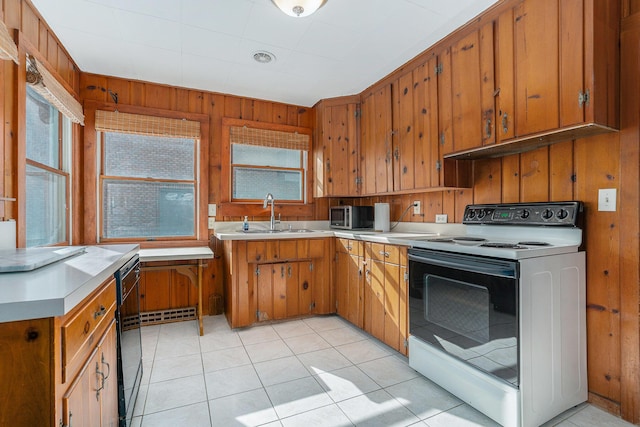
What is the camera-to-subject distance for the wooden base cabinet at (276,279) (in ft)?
9.47

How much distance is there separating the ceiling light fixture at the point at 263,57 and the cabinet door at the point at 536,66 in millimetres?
1805

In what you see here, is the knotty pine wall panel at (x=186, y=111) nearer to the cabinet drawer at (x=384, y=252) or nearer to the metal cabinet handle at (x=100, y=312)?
the cabinet drawer at (x=384, y=252)

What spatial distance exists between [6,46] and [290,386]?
2.51 m

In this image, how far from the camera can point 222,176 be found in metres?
3.43

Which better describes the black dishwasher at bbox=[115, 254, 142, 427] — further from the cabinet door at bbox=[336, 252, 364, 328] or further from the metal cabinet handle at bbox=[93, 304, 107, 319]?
the cabinet door at bbox=[336, 252, 364, 328]

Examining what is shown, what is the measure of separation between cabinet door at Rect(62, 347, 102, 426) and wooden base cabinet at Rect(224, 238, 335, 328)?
5.73ft

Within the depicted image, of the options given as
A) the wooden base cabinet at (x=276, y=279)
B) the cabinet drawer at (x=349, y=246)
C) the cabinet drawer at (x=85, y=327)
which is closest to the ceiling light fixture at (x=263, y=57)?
the wooden base cabinet at (x=276, y=279)

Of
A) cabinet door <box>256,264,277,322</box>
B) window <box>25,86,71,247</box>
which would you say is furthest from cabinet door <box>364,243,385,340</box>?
window <box>25,86,71,247</box>

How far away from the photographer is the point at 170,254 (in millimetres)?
2715

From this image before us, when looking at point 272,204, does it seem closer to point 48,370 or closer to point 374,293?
point 374,293

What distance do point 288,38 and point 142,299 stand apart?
110 inches

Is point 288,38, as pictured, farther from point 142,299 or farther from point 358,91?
point 142,299

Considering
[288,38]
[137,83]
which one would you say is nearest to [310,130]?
[288,38]

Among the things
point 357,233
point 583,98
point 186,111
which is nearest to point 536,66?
point 583,98
